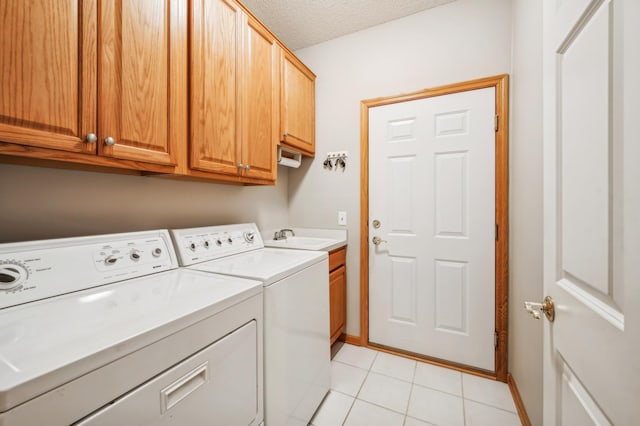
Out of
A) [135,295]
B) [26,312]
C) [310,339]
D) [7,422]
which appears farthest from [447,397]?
[26,312]

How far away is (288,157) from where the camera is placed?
223cm

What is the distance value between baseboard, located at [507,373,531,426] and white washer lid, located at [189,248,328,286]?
138cm

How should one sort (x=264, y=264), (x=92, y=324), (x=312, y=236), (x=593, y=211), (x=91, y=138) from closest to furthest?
(x=593, y=211) < (x=92, y=324) < (x=91, y=138) < (x=264, y=264) < (x=312, y=236)

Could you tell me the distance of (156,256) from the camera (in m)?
1.17

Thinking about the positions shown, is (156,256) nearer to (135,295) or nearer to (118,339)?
(135,295)

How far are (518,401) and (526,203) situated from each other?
1.17 m

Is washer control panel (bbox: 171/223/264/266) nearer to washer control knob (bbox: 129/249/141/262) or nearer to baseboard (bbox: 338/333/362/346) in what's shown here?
washer control knob (bbox: 129/249/141/262)

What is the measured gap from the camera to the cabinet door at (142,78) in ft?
3.05

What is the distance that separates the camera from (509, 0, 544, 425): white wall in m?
1.21

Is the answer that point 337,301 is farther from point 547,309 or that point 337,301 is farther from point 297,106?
point 297,106

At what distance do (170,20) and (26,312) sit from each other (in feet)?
4.07

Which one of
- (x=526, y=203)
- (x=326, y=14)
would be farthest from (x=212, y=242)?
(x=326, y=14)

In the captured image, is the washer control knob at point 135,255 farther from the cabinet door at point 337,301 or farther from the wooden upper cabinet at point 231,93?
the cabinet door at point 337,301

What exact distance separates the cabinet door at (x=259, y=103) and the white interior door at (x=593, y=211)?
1.41m
